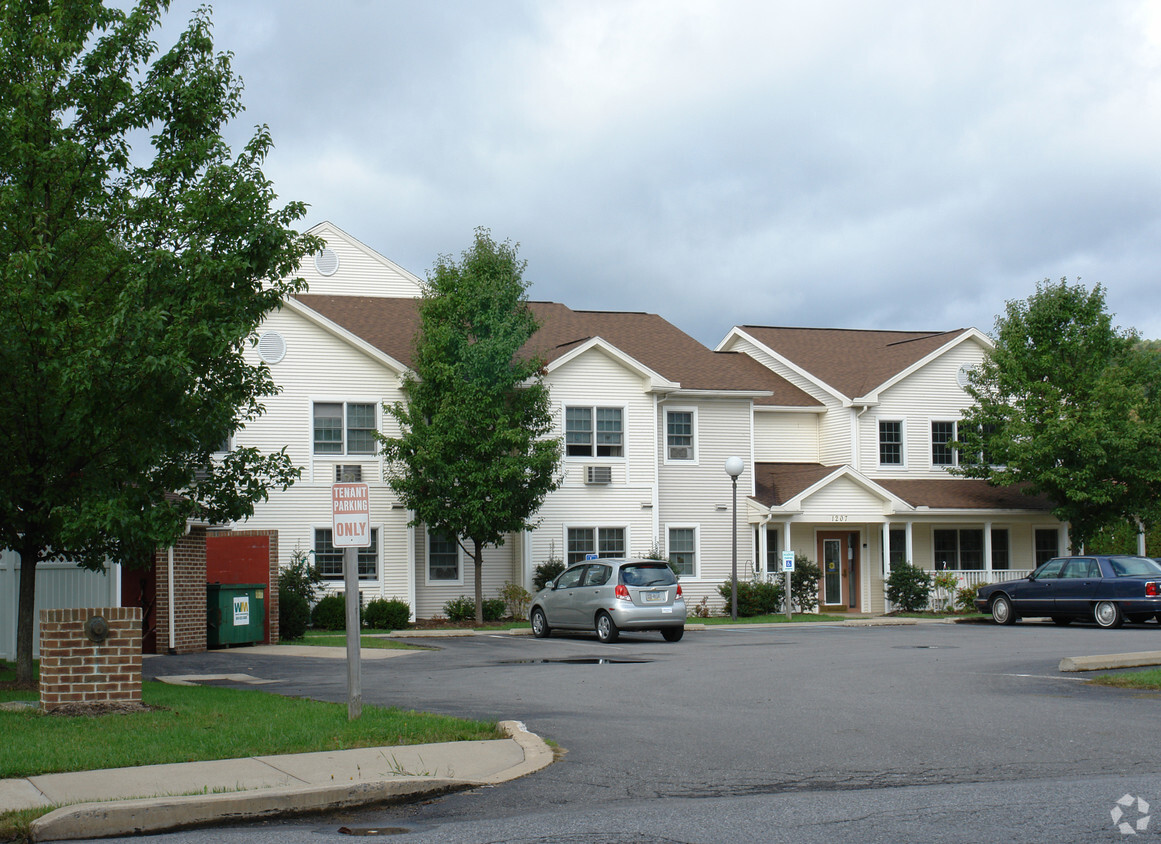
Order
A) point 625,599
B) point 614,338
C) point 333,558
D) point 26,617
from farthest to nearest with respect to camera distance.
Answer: point 614,338 < point 333,558 < point 625,599 < point 26,617

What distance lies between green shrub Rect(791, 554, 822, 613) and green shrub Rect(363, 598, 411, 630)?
10820 mm

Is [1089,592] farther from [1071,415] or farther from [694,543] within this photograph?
[694,543]

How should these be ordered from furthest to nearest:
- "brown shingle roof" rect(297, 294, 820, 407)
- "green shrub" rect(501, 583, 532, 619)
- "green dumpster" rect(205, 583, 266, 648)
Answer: "brown shingle roof" rect(297, 294, 820, 407) < "green shrub" rect(501, 583, 532, 619) < "green dumpster" rect(205, 583, 266, 648)

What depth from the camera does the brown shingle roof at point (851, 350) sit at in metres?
37.1

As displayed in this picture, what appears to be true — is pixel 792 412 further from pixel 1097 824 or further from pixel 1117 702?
pixel 1097 824

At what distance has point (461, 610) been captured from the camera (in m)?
31.0

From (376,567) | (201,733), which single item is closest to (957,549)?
(376,567)

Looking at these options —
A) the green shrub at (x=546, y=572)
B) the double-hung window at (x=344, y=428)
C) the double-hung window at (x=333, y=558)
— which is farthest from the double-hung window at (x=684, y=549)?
the double-hung window at (x=344, y=428)

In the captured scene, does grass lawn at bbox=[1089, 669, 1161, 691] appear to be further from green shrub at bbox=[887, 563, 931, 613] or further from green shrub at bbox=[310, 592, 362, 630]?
green shrub at bbox=[887, 563, 931, 613]

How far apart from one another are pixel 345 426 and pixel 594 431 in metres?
6.78

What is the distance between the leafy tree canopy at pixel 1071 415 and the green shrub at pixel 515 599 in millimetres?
13523

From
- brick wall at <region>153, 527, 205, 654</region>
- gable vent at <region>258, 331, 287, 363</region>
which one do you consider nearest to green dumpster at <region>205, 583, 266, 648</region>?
brick wall at <region>153, 527, 205, 654</region>

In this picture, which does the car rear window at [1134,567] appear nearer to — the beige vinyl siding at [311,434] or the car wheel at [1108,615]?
the car wheel at [1108,615]

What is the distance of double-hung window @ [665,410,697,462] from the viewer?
34500mm
